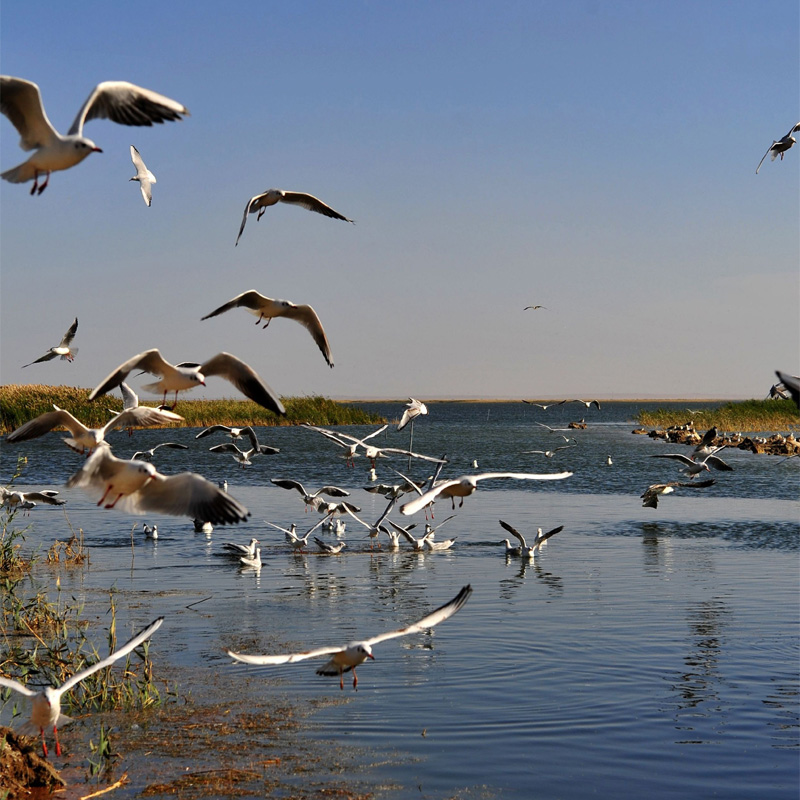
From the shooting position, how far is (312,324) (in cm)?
848

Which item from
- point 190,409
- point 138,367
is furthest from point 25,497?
point 190,409

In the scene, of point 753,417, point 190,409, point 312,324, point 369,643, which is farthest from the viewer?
point 753,417

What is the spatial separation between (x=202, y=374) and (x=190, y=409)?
5279cm

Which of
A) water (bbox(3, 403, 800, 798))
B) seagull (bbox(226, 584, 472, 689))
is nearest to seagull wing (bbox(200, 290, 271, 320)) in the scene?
seagull (bbox(226, 584, 472, 689))

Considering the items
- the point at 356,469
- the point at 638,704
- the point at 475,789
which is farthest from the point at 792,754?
the point at 356,469

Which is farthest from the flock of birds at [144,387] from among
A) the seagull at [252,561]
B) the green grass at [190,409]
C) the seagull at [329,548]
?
the green grass at [190,409]

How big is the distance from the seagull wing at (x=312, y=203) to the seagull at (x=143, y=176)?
131 centimetres

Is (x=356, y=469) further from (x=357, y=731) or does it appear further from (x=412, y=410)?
(x=357, y=731)

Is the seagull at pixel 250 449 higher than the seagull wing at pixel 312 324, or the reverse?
the seagull wing at pixel 312 324

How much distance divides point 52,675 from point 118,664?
1.31m

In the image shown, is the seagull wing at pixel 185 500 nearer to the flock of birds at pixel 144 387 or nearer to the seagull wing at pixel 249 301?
the flock of birds at pixel 144 387

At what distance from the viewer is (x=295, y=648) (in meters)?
12.1

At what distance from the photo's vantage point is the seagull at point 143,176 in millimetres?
9789

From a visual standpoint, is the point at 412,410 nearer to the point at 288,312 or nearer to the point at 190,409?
the point at 288,312
